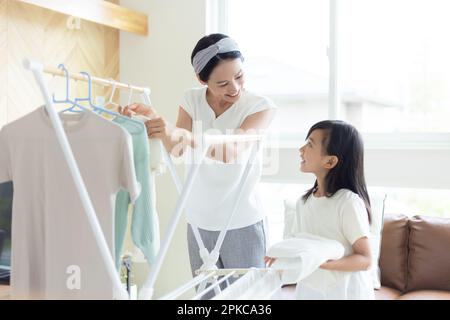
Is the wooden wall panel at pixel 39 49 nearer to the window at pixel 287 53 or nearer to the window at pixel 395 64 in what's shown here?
the window at pixel 287 53

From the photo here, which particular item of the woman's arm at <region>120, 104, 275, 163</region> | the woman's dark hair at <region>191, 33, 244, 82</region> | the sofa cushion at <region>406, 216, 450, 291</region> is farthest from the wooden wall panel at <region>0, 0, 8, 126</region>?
the sofa cushion at <region>406, 216, 450, 291</region>

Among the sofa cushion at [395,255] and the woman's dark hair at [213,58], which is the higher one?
the woman's dark hair at [213,58]

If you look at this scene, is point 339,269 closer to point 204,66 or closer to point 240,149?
point 240,149

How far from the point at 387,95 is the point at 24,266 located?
8.13ft

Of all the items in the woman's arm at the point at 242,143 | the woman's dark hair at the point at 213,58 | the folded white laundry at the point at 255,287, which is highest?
the woman's dark hair at the point at 213,58

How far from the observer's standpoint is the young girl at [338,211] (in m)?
1.75

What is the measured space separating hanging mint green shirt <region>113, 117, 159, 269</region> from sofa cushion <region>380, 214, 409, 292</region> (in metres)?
1.75

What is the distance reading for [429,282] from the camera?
110 inches

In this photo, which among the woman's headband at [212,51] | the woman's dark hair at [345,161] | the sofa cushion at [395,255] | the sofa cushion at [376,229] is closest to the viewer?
the woman's dark hair at [345,161]

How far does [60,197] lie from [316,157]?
2.85 feet

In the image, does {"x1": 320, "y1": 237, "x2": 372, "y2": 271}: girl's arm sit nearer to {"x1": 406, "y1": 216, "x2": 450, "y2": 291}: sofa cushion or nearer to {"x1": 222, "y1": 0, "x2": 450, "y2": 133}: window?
{"x1": 406, "y1": 216, "x2": 450, "y2": 291}: sofa cushion

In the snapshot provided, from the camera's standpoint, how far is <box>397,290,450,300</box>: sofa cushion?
8.72 feet

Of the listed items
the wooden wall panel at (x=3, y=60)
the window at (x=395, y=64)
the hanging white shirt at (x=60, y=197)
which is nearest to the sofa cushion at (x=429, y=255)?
the window at (x=395, y=64)
